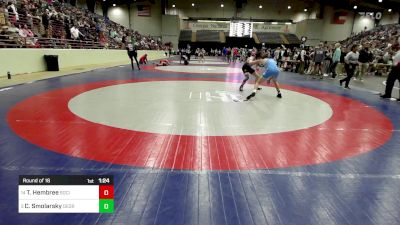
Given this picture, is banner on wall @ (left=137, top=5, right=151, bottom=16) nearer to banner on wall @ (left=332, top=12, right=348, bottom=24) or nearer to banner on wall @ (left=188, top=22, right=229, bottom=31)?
banner on wall @ (left=188, top=22, right=229, bottom=31)

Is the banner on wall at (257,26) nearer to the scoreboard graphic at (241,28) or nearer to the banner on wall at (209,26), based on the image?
the banner on wall at (209,26)

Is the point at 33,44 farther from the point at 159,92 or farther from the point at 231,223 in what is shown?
the point at 231,223

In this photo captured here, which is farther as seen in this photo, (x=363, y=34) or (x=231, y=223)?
(x=363, y=34)

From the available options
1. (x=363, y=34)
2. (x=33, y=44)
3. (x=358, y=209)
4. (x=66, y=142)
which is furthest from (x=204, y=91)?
(x=363, y=34)

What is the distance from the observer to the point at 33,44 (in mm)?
12344

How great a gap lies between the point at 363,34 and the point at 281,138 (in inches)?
1489

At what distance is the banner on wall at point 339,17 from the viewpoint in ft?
128

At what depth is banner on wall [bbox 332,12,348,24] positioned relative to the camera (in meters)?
39.0
